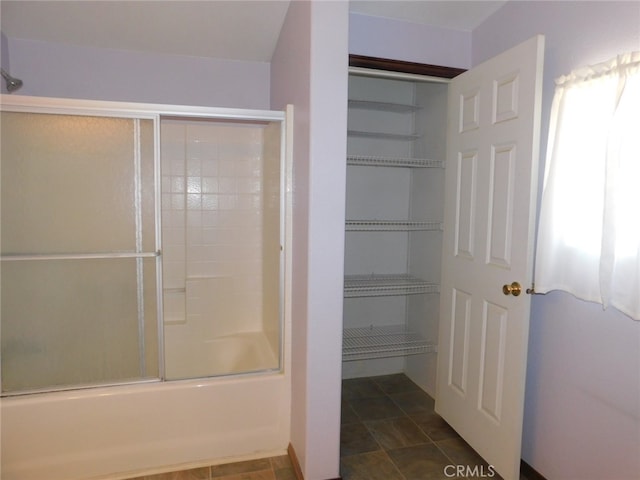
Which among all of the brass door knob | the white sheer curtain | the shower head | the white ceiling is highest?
the white ceiling

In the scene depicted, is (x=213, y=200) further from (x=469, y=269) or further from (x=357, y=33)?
(x=469, y=269)

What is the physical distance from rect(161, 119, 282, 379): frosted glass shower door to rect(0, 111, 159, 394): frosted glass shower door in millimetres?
875

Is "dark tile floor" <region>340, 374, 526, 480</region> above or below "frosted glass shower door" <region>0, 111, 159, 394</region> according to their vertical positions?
below

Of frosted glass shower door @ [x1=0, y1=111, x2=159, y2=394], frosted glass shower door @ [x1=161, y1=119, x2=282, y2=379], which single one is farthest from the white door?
frosted glass shower door @ [x1=0, y1=111, x2=159, y2=394]

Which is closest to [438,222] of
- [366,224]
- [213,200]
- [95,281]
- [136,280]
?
[366,224]

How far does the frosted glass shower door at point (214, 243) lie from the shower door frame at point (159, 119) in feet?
2.24

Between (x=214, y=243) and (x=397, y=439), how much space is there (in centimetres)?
180

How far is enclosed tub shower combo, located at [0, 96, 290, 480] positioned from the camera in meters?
1.87

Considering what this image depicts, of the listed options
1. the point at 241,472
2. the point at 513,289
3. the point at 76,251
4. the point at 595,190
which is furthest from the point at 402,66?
the point at 241,472

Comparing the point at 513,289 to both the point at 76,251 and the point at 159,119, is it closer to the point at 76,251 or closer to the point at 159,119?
the point at 159,119

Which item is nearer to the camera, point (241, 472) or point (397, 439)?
point (241, 472)

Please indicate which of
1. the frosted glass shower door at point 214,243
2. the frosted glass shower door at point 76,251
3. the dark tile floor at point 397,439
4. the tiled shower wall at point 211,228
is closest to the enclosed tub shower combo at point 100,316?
the frosted glass shower door at point 76,251

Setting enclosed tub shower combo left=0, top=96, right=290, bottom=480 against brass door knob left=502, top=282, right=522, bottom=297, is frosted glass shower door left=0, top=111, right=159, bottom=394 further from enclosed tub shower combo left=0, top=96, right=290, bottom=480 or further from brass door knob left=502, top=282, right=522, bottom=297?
brass door knob left=502, top=282, right=522, bottom=297

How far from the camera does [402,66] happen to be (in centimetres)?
232
